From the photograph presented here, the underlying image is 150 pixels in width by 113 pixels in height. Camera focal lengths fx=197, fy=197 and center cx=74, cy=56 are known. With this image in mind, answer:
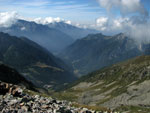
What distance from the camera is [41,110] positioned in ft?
84.8

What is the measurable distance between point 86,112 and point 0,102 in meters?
12.5

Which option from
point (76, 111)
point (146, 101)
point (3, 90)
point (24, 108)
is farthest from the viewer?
point (146, 101)

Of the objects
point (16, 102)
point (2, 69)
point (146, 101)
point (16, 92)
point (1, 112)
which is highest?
point (2, 69)

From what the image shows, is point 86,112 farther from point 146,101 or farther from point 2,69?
point 146,101

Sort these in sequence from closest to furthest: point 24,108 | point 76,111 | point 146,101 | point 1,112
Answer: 1. point 1,112
2. point 24,108
3. point 76,111
4. point 146,101

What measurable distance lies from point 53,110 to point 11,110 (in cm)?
547

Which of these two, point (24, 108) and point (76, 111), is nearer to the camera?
point (24, 108)

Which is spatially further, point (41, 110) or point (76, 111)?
point (76, 111)

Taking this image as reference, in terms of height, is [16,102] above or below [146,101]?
below

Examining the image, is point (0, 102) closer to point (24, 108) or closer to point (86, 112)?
point (24, 108)

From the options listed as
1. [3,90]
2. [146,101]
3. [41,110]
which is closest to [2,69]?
[146,101]

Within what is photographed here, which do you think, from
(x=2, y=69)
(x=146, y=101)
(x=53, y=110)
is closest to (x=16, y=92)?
(x=53, y=110)

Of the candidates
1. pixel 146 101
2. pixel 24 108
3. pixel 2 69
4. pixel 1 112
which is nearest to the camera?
pixel 1 112

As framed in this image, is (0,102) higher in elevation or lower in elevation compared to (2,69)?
lower
